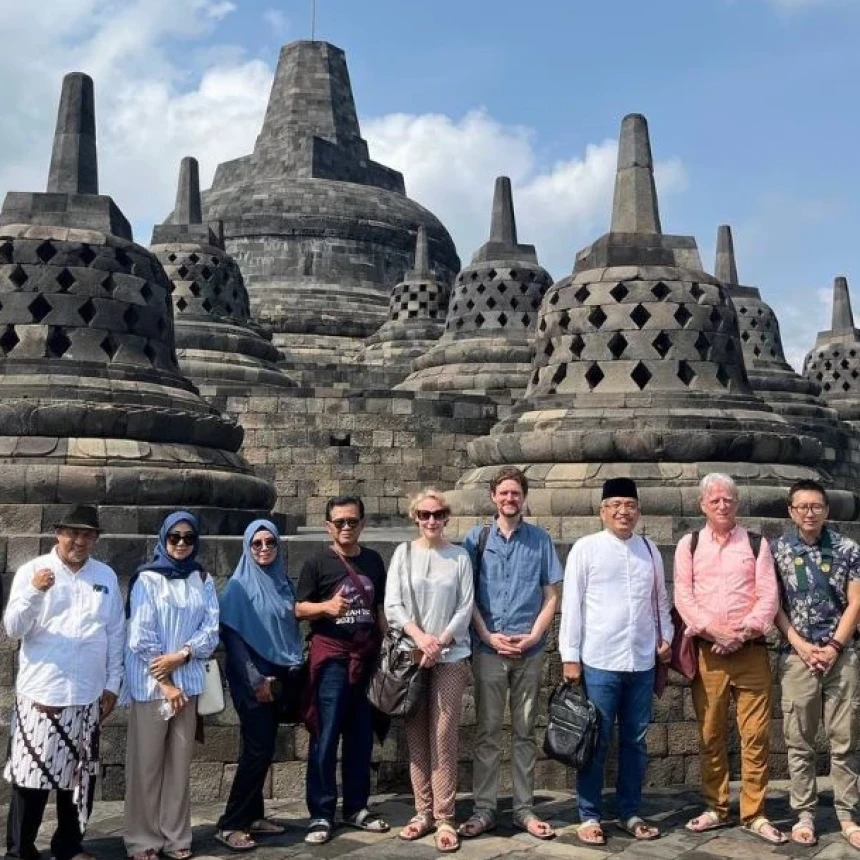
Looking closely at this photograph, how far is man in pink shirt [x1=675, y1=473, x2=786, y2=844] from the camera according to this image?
4863 mm

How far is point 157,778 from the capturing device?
178 inches

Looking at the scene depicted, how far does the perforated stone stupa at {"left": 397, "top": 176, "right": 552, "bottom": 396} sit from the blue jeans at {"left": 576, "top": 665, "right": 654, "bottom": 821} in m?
12.3

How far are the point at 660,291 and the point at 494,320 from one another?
10.9m

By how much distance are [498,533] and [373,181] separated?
3098cm

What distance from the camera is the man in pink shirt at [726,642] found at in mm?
4863

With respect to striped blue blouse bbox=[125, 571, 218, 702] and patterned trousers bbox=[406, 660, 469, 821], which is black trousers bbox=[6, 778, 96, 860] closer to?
striped blue blouse bbox=[125, 571, 218, 702]

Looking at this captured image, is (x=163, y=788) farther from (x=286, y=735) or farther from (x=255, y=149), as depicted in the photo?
(x=255, y=149)

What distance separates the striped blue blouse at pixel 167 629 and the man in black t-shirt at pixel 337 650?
457 mm

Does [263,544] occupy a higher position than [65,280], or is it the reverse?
[65,280]

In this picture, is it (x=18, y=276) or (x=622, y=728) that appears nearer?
(x=622, y=728)

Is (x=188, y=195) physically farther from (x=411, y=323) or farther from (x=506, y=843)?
(x=506, y=843)

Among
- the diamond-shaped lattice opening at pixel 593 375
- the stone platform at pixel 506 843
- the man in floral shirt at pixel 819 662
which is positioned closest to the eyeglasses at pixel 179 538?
the stone platform at pixel 506 843

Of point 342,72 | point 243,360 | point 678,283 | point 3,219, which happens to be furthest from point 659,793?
point 342,72


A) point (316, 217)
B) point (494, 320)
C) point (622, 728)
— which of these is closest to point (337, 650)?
point (622, 728)
